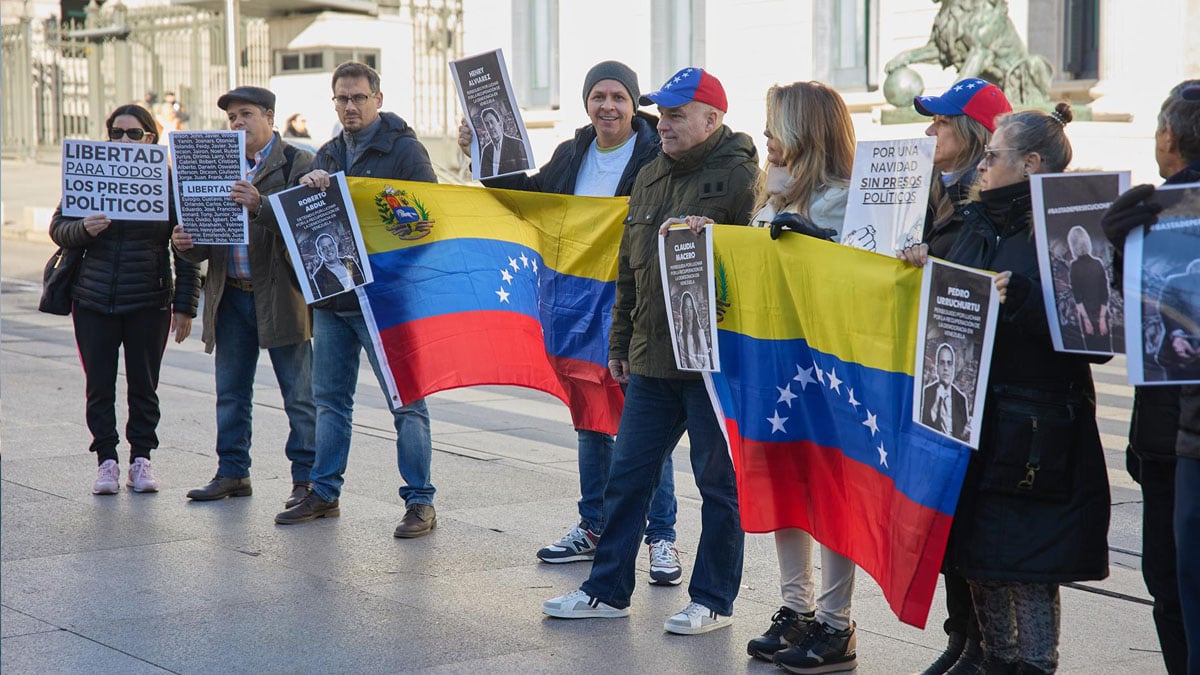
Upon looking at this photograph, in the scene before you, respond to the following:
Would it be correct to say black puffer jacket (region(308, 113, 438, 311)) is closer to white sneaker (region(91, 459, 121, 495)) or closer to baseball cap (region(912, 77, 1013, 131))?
white sneaker (region(91, 459, 121, 495))

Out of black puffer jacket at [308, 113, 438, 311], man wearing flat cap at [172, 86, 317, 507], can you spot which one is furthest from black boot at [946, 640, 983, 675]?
man wearing flat cap at [172, 86, 317, 507]

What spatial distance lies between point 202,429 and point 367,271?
3635 millimetres

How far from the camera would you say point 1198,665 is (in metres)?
3.77

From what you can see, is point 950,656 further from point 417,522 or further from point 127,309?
point 127,309

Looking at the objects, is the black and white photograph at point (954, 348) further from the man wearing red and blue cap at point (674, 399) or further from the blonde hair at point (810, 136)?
the man wearing red and blue cap at point (674, 399)

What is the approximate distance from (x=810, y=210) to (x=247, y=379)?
3.63 metres

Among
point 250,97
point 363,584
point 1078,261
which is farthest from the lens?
point 250,97

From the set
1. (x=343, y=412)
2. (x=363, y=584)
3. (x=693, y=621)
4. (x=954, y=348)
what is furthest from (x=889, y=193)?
(x=343, y=412)

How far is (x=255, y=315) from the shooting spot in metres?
7.24

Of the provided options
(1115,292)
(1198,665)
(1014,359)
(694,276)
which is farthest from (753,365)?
(1198,665)

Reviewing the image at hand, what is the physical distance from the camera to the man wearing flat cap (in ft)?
23.4

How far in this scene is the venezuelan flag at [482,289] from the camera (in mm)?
6398

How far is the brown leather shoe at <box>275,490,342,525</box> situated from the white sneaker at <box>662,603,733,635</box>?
7.77ft

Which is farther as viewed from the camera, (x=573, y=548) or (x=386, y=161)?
(x=386, y=161)
